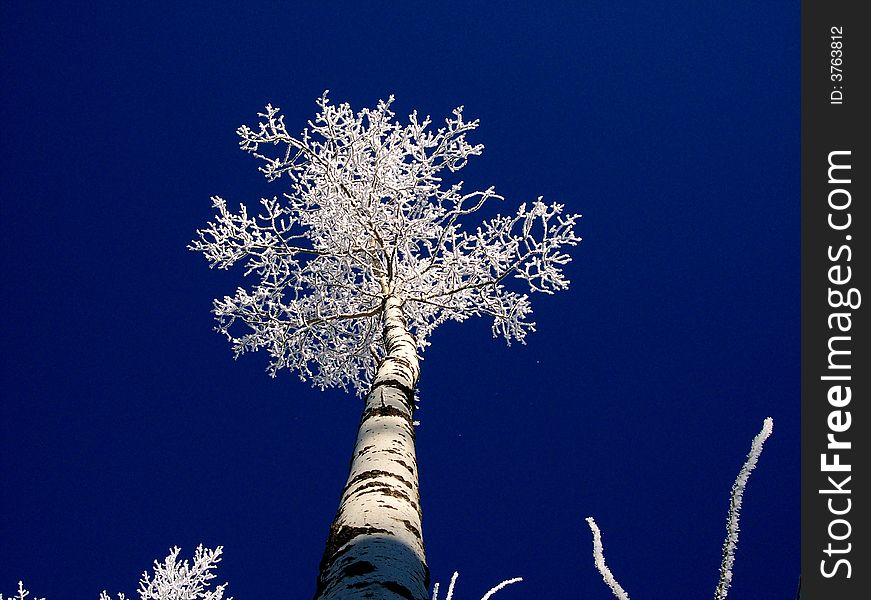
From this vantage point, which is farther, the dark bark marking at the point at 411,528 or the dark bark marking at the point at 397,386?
the dark bark marking at the point at 397,386

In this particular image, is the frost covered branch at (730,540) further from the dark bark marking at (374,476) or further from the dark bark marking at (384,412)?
the dark bark marking at (384,412)

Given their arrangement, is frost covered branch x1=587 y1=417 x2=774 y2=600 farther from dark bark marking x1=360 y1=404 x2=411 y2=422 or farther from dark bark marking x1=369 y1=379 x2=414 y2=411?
dark bark marking x1=369 y1=379 x2=414 y2=411

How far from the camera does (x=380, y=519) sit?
2207 millimetres

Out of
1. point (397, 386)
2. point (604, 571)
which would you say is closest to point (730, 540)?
point (604, 571)

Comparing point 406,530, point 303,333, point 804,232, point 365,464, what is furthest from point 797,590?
point 303,333

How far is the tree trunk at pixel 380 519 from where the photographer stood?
1837mm

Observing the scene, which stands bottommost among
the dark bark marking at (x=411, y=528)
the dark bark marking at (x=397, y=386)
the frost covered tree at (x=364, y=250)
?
the dark bark marking at (x=411, y=528)

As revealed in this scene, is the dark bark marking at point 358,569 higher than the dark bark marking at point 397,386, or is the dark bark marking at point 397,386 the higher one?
the dark bark marking at point 397,386

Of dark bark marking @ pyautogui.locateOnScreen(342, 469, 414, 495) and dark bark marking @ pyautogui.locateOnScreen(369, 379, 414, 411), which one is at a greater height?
dark bark marking @ pyautogui.locateOnScreen(369, 379, 414, 411)

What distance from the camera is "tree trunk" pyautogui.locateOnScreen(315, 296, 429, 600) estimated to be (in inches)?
72.3

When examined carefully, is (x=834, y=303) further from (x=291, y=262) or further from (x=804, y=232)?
(x=291, y=262)

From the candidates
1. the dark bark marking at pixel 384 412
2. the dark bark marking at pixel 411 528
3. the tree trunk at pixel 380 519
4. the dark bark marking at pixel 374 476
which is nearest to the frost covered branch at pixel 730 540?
the tree trunk at pixel 380 519

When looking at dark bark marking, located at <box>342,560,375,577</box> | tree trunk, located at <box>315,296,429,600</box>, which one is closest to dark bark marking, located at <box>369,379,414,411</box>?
tree trunk, located at <box>315,296,429,600</box>

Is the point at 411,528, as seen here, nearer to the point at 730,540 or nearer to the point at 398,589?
the point at 398,589
